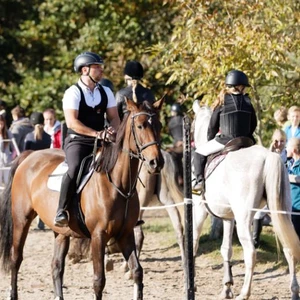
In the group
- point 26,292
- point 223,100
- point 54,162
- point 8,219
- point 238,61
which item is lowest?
point 26,292

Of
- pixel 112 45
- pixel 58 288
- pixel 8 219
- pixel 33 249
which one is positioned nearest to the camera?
pixel 58 288

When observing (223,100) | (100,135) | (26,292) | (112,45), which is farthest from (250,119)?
(112,45)

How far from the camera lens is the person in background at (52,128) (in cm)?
1520

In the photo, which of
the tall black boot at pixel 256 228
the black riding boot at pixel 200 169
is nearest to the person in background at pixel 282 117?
the tall black boot at pixel 256 228

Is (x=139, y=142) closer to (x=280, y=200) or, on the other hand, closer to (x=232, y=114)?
(x=280, y=200)

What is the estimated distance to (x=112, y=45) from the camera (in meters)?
21.2

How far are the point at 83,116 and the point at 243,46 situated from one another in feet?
14.7

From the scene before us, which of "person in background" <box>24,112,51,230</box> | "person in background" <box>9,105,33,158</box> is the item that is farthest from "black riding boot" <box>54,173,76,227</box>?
"person in background" <box>9,105,33,158</box>

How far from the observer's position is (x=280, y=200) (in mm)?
9695

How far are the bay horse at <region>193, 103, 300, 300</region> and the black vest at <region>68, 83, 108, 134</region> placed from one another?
1784mm

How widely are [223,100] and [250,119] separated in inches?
15.8

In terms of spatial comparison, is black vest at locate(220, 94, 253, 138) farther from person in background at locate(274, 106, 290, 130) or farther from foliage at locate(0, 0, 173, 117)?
foliage at locate(0, 0, 173, 117)

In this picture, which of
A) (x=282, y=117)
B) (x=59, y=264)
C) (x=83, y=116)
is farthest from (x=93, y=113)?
(x=282, y=117)

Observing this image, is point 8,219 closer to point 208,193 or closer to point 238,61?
point 208,193
